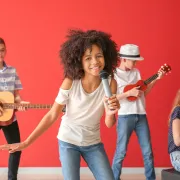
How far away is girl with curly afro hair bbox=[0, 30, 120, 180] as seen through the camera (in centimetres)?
198

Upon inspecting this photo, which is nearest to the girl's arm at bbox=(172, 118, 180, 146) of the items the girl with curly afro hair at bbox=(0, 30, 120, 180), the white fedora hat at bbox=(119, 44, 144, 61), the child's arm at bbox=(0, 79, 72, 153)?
the girl with curly afro hair at bbox=(0, 30, 120, 180)

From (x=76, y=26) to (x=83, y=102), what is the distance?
1.84 meters

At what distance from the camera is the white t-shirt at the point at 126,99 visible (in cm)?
320

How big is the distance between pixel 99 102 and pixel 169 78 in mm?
1859

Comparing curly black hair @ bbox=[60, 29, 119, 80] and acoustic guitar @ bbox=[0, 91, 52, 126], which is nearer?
curly black hair @ bbox=[60, 29, 119, 80]

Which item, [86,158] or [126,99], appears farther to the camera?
[126,99]

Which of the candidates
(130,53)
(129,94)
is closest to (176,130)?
(129,94)

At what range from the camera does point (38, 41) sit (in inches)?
147

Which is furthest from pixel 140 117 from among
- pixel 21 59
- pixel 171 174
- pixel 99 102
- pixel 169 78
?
pixel 21 59

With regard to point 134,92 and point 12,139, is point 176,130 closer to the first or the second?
point 134,92

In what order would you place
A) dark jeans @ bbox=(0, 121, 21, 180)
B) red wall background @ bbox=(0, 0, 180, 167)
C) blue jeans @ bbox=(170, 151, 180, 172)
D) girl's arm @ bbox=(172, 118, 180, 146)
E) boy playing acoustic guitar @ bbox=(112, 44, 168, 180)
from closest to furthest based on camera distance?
1. girl's arm @ bbox=(172, 118, 180, 146)
2. blue jeans @ bbox=(170, 151, 180, 172)
3. dark jeans @ bbox=(0, 121, 21, 180)
4. boy playing acoustic guitar @ bbox=(112, 44, 168, 180)
5. red wall background @ bbox=(0, 0, 180, 167)

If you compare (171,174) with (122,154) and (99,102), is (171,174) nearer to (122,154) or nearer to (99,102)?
(99,102)

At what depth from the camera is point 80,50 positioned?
200cm

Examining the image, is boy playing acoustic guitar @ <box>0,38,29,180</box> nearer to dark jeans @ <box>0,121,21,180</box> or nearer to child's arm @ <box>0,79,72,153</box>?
dark jeans @ <box>0,121,21,180</box>
